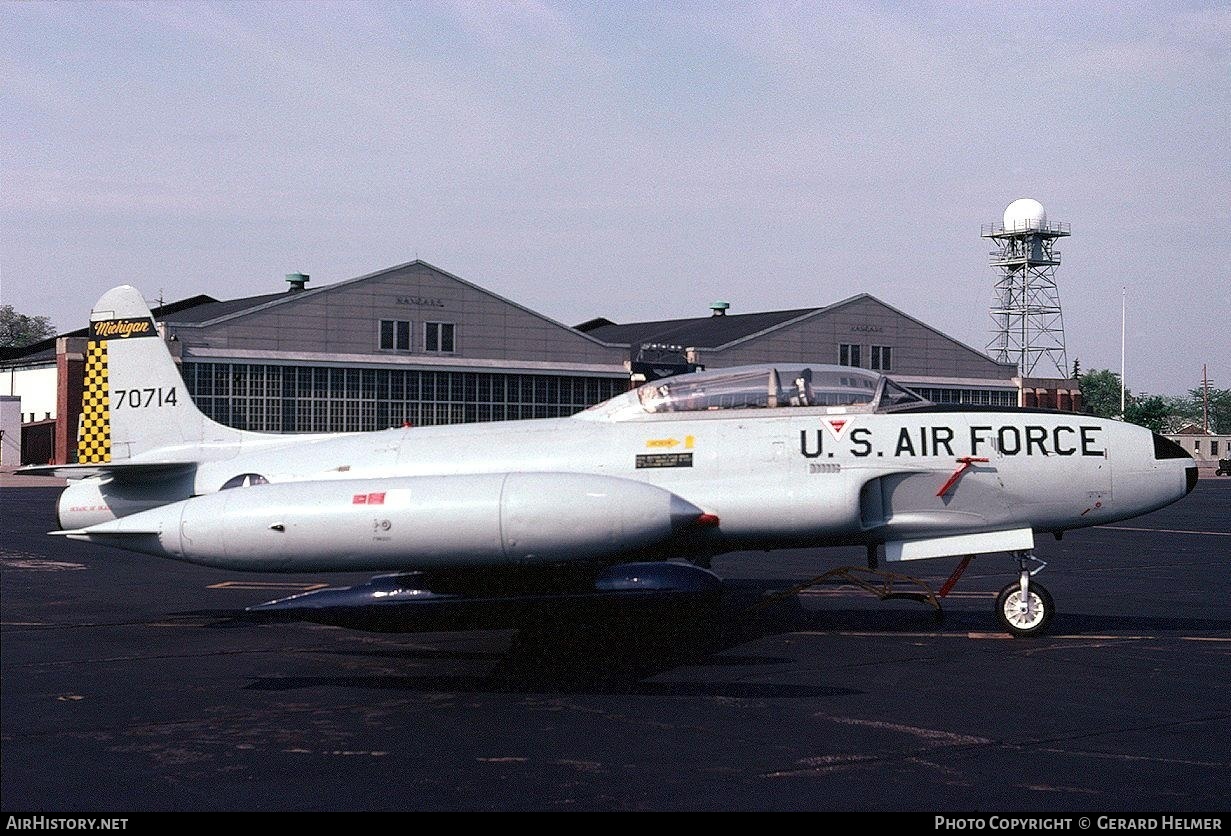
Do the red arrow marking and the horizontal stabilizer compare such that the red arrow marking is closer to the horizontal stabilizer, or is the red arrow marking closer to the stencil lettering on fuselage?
the stencil lettering on fuselage

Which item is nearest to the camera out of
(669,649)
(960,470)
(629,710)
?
(629,710)

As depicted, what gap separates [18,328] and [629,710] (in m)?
165

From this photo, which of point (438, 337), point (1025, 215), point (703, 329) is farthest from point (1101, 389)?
point (438, 337)

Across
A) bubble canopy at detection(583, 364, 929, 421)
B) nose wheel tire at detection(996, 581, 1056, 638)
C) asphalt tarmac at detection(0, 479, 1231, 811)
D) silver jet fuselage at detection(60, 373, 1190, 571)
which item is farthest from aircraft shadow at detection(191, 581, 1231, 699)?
bubble canopy at detection(583, 364, 929, 421)

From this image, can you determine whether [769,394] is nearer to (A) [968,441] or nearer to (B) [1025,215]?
(A) [968,441]

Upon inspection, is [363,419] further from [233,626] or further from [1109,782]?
[1109,782]

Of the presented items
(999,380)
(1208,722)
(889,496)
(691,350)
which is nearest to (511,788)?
(1208,722)

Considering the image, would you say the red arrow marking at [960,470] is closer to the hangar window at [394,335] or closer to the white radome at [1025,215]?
the hangar window at [394,335]

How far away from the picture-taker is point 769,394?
12844 millimetres

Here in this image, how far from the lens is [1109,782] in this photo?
23.6 ft

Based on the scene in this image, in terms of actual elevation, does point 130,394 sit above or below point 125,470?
above

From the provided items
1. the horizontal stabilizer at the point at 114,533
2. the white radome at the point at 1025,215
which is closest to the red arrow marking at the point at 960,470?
the horizontal stabilizer at the point at 114,533

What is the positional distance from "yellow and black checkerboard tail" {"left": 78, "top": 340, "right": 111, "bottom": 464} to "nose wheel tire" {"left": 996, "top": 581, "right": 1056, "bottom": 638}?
10901 mm

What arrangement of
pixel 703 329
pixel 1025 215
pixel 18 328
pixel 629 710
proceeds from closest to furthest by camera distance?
pixel 629 710
pixel 703 329
pixel 1025 215
pixel 18 328
